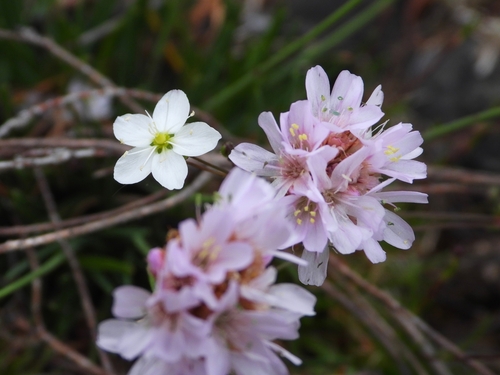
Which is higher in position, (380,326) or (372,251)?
(380,326)

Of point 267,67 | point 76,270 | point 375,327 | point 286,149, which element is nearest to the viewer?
point 286,149

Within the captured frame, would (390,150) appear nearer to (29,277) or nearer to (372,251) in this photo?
(372,251)

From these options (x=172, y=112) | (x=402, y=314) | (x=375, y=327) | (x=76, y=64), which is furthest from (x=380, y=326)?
(x=76, y=64)

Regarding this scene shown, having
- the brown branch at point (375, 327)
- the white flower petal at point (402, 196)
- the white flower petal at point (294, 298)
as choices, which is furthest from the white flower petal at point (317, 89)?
the brown branch at point (375, 327)

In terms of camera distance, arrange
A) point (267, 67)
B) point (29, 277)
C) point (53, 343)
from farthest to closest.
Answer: point (267, 67)
point (53, 343)
point (29, 277)

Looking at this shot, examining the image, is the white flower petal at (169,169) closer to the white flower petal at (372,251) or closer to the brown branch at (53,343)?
the white flower petal at (372,251)

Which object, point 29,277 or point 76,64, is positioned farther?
point 76,64

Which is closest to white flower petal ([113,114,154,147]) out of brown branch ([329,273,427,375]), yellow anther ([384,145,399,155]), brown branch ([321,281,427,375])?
yellow anther ([384,145,399,155])

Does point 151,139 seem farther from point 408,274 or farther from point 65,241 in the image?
point 408,274

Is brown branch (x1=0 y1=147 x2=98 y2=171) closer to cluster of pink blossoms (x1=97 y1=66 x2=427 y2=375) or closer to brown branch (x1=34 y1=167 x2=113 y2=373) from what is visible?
brown branch (x1=34 y1=167 x2=113 y2=373)
